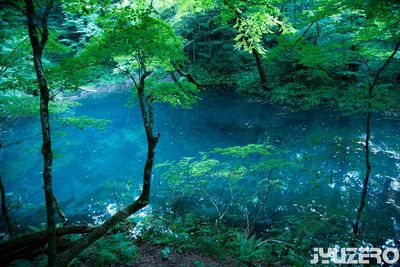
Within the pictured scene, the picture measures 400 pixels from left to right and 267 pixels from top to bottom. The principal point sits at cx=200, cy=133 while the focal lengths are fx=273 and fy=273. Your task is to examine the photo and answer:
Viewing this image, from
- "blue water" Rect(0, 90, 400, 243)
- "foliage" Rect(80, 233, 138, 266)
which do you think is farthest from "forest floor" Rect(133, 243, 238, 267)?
"blue water" Rect(0, 90, 400, 243)

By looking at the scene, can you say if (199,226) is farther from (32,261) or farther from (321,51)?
(321,51)

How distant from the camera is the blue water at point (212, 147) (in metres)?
9.23

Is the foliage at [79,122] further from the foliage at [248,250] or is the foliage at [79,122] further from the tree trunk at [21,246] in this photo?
the foliage at [248,250]

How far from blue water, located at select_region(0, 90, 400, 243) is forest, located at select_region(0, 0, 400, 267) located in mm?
76

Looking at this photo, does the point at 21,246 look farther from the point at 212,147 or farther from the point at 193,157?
the point at 212,147

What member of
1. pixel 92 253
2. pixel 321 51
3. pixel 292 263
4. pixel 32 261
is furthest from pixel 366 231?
pixel 32 261

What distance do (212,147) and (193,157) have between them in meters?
3.99

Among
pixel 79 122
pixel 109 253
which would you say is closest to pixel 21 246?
pixel 109 253

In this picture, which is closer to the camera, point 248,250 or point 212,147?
point 248,250

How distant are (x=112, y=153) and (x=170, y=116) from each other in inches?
248

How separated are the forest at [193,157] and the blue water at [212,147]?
76 mm

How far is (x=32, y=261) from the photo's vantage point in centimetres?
447

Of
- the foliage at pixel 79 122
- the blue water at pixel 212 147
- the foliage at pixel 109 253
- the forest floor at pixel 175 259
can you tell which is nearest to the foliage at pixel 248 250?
the forest floor at pixel 175 259

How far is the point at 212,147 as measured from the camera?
535 inches
